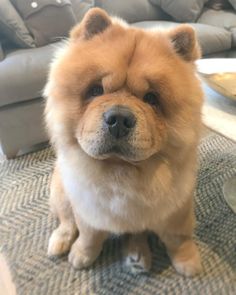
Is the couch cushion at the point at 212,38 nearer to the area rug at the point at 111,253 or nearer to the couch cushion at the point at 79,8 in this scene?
the couch cushion at the point at 79,8

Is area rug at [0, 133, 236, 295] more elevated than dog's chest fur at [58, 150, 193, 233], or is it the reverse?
dog's chest fur at [58, 150, 193, 233]

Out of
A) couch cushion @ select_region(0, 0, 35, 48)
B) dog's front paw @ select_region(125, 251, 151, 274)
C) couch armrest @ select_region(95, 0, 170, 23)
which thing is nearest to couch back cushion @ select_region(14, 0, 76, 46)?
couch cushion @ select_region(0, 0, 35, 48)

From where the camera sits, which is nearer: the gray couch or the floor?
the floor

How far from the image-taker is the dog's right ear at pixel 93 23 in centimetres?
86

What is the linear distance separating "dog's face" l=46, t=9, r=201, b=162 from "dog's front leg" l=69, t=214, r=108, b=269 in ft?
1.13

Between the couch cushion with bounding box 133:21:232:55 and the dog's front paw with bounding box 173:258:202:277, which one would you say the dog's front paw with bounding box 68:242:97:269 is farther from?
the couch cushion with bounding box 133:21:232:55

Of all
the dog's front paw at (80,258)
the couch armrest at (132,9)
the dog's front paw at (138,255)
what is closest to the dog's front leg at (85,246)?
the dog's front paw at (80,258)

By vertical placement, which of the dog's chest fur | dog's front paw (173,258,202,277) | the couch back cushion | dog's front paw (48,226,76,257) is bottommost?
dog's front paw (173,258,202,277)

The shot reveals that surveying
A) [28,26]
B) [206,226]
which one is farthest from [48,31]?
[206,226]

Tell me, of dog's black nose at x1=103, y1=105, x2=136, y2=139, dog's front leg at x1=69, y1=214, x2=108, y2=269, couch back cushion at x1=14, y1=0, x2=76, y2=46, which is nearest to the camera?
dog's black nose at x1=103, y1=105, x2=136, y2=139

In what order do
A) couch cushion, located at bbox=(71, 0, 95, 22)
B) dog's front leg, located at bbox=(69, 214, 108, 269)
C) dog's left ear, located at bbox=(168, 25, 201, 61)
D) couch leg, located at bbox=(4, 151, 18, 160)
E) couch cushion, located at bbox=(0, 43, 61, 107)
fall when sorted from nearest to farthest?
1. dog's left ear, located at bbox=(168, 25, 201, 61)
2. dog's front leg, located at bbox=(69, 214, 108, 269)
3. couch cushion, located at bbox=(0, 43, 61, 107)
4. couch leg, located at bbox=(4, 151, 18, 160)
5. couch cushion, located at bbox=(71, 0, 95, 22)

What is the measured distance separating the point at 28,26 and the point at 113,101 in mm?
1526

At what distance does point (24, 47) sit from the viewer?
2.07 m

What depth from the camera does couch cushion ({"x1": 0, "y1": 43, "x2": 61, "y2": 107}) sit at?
1.73 metres
